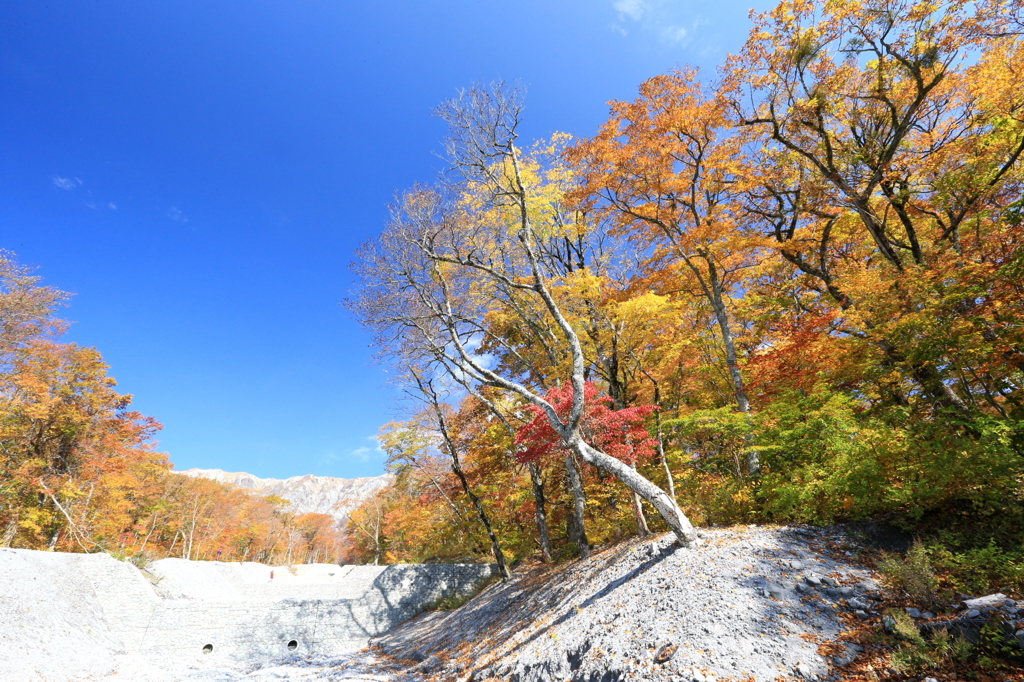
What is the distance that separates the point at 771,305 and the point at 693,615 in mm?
8722

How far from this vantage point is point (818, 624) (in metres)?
3.50

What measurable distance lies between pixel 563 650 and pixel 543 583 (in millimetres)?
4171

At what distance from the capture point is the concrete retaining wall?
10.1 meters

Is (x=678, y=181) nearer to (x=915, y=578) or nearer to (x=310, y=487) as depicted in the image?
(x=915, y=578)

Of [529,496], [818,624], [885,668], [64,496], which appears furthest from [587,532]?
[64,496]

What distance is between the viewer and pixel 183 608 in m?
12.6

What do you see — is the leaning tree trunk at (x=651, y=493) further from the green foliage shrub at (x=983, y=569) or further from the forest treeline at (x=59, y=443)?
the forest treeline at (x=59, y=443)

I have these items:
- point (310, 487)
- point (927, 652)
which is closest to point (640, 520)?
point (927, 652)

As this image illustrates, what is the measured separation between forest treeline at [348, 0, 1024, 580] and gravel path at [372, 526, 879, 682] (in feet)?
2.57

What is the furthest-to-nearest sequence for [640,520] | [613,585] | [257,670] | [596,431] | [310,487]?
[310,487]
[257,670]
[640,520]
[596,431]
[613,585]

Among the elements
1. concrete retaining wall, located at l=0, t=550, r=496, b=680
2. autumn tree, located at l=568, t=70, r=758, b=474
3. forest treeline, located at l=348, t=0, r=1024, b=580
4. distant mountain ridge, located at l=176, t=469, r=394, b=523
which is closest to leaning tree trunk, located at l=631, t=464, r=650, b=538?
forest treeline, located at l=348, t=0, r=1024, b=580

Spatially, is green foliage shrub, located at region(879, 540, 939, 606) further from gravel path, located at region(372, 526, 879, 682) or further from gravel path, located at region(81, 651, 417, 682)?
gravel path, located at region(81, 651, 417, 682)

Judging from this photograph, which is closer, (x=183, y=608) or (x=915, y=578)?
(x=915, y=578)

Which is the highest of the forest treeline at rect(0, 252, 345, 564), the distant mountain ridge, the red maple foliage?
the distant mountain ridge
